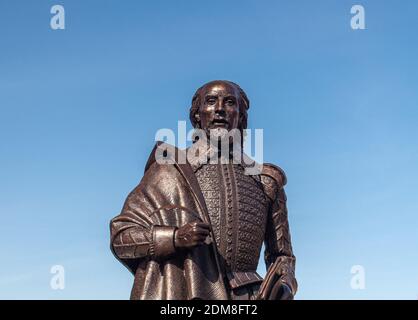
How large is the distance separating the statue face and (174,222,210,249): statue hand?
1762 millimetres

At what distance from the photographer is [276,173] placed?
1255 cm

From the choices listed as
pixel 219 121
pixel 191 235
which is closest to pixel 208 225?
pixel 191 235

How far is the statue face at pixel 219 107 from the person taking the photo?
12328 mm

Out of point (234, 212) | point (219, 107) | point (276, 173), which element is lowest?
point (234, 212)

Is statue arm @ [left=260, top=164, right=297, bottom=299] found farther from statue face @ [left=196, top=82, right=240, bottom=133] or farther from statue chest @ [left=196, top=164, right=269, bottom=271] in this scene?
Result: statue face @ [left=196, top=82, right=240, bottom=133]

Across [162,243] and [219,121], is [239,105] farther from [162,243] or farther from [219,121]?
[162,243]

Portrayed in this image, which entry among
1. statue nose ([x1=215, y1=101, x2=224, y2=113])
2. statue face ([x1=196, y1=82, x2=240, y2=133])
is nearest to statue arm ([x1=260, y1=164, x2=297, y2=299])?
statue face ([x1=196, y1=82, x2=240, y2=133])

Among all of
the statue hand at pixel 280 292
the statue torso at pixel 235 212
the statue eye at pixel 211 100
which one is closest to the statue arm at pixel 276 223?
the statue torso at pixel 235 212

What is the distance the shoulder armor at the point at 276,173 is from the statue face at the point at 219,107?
68 centimetres

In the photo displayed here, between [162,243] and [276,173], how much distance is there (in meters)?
2.15
